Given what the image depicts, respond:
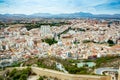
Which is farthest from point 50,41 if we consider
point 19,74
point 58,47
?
point 19,74

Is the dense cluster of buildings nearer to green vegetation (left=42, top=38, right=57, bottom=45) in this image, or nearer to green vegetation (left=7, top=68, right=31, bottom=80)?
green vegetation (left=42, top=38, right=57, bottom=45)

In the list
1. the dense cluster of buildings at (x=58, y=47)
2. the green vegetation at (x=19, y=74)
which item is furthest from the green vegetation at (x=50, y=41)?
the green vegetation at (x=19, y=74)

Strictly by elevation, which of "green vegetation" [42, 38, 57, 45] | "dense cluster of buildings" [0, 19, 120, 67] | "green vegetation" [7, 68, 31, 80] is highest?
"green vegetation" [7, 68, 31, 80]

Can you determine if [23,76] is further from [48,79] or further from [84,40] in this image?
[84,40]

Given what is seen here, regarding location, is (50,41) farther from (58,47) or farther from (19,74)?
(19,74)

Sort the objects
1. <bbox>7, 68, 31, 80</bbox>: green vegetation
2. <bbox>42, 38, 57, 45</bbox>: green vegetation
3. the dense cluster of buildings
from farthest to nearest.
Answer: <bbox>42, 38, 57, 45</bbox>: green vegetation, the dense cluster of buildings, <bbox>7, 68, 31, 80</bbox>: green vegetation

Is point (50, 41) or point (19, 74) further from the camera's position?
point (50, 41)

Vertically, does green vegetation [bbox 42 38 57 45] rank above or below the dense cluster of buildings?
below

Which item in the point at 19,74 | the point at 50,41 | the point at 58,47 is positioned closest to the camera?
the point at 19,74

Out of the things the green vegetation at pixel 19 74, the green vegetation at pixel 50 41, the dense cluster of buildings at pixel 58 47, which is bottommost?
the green vegetation at pixel 50 41

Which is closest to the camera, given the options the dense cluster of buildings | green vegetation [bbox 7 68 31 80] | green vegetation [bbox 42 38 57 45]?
green vegetation [bbox 7 68 31 80]

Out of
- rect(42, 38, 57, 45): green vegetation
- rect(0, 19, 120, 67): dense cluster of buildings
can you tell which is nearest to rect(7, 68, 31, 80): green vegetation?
rect(0, 19, 120, 67): dense cluster of buildings

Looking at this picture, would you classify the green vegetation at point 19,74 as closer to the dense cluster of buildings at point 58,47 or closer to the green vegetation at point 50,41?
the dense cluster of buildings at point 58,47
